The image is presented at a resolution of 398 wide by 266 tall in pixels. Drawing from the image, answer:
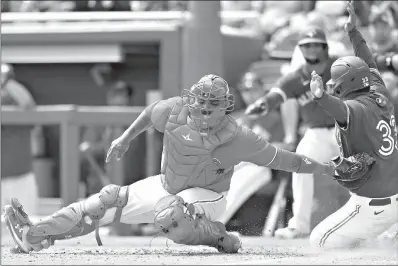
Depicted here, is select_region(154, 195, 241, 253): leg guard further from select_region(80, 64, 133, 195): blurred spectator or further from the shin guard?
select_region(80, 64, 133, 195): blurred spectator

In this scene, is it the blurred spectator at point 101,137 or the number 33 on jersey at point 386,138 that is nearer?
the number 33 on jersey at point 386,138

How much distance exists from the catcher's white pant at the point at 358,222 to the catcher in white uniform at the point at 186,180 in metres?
0.49

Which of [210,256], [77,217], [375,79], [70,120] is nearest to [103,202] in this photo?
[77,217]

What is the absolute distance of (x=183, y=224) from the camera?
6840mm

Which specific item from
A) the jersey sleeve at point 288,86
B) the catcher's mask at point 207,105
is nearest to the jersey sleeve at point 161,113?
the catcher's mask at point 207,105

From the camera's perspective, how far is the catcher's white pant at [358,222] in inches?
291

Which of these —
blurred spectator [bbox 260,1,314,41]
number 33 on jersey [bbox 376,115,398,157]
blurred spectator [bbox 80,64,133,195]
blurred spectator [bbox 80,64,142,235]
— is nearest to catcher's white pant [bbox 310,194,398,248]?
number 33 on jersey [bbox 376,115,398,157]

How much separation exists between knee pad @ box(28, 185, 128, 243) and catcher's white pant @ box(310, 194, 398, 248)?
1.53 metres

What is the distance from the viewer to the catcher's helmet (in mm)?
7320

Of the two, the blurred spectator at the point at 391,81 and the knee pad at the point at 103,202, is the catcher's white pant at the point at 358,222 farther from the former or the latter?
the blurred spectator at the point at 391,81

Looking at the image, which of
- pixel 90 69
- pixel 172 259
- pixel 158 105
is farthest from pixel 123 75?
pixel 172 259

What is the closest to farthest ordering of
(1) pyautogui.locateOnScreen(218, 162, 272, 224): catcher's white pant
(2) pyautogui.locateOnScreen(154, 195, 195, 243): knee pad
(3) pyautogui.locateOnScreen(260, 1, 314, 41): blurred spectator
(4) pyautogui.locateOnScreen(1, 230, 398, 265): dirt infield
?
(4) pyautogui.locateOnScreen(1, 230, 398, 265): dirt infield → (2) pyautogui.locateOnScreen(154, 195, 195, 243): knee pad → (1) pyautogui.locateOnScreen(218, 162, 272, 224): catcher's white pant → (3) pyautogui.locateOnScreen(260, 1, 314, 41): blurred spectator

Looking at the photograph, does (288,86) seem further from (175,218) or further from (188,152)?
(175,218)

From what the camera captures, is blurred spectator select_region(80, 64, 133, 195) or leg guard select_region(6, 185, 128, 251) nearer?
leg guard select_region(6, 185, 128, 251)
